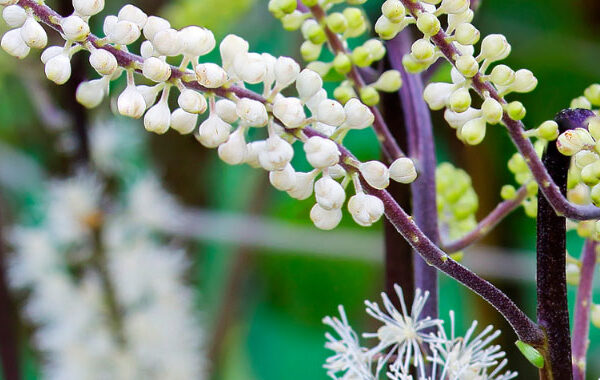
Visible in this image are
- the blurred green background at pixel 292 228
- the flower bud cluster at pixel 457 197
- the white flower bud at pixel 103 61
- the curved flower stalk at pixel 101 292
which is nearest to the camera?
the white flower bud at pixel 103 61

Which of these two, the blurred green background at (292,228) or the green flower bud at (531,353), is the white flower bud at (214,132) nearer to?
the green flower bud at (531,353)

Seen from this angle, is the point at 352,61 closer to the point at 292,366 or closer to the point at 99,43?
the point at 99,43

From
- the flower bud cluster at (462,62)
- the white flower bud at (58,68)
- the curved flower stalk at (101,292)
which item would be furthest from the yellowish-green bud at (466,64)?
the curved flower stalk at (101,292)

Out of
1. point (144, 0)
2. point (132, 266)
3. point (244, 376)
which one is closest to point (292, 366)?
point (244, 376)

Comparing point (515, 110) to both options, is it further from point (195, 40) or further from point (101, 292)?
point (101, 292)

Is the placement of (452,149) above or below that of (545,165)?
above

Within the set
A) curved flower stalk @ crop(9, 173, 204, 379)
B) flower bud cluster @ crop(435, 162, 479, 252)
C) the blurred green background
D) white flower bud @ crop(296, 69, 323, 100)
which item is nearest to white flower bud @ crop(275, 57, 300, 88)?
white flower bud @ crop(296, 69, 323, 100)
